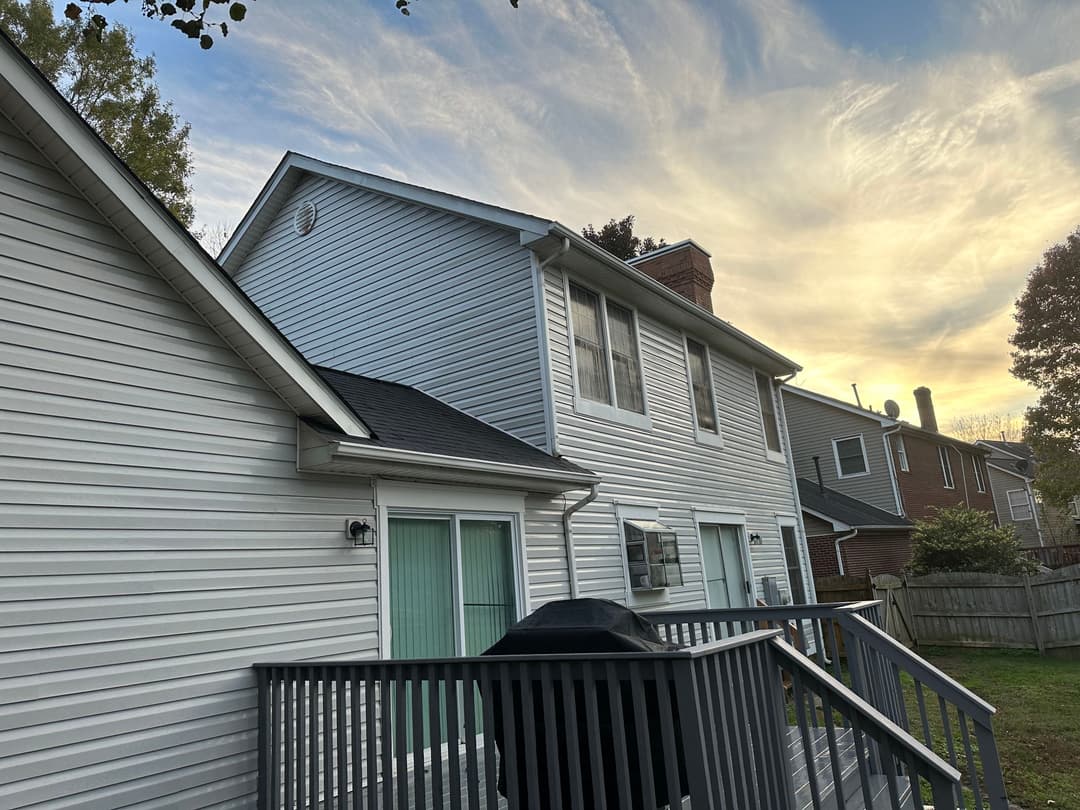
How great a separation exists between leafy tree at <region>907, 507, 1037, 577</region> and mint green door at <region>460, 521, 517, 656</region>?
44.2 ft

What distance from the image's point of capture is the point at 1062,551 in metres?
24.3

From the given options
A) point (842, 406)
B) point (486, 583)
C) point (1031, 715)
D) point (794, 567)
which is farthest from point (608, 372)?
point (842, 406)

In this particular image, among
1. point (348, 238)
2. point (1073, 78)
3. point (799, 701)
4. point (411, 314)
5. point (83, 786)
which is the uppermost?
point (1073, 78)

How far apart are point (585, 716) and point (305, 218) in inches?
396

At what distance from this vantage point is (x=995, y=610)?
1419 cm

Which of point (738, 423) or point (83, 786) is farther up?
point (738, 423)

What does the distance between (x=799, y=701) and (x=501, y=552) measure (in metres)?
4.23

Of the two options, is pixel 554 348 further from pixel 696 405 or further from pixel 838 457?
pixel 838 457

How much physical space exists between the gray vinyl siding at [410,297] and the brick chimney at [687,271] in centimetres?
539

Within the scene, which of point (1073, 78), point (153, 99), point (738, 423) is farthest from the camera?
point (153, 99)

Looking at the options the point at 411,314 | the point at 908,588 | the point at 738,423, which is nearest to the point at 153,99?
the point at 411,314

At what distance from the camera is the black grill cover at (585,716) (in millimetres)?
3012

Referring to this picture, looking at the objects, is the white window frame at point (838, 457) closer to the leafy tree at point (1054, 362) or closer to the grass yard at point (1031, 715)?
the leafy tree at point (1054, 362)

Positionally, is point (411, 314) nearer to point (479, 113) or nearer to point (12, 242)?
point (479, 113)
